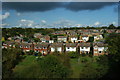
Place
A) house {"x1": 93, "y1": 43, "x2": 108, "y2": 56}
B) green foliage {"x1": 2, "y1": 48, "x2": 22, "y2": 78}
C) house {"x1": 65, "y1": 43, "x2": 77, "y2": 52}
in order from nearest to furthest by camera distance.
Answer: green foliage {"x1": 2, "y1": 48, "x2": 22, "y2": 78} < house {"x1": 93, "y1": 43, "x2": 108, "y2": 56} < house {"x1": 65, "y1": 43, "x2": 77, "y2": 52}

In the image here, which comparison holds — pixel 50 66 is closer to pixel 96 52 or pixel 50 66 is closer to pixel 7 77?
pixel 7 77

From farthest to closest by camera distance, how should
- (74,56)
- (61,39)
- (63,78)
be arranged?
(61,39) < (74,56) < (63,78)

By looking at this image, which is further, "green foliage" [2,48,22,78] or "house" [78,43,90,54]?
"house" [78,43,90,54]

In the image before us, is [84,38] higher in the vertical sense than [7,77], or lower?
higher

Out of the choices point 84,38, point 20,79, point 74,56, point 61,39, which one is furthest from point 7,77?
point 84,38

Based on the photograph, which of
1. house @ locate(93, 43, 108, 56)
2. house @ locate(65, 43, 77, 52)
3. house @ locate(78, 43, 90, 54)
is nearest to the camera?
house @ locate(93, 43, 108, 56)

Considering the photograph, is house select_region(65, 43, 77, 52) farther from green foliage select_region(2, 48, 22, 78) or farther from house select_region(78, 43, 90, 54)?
green foliage select_region(2, 48, 22, 78)

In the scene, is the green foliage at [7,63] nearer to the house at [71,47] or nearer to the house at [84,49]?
the house at [71,47]

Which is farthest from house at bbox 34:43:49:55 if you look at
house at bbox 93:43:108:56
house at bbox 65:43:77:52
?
house at bbox 93:43:108:56

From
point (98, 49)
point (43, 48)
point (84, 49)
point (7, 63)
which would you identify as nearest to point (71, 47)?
point (84, 49)

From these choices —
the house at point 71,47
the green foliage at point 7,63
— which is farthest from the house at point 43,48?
the green foliage at point 7,63

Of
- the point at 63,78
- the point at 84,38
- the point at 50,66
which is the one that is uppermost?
the point at 84,38
